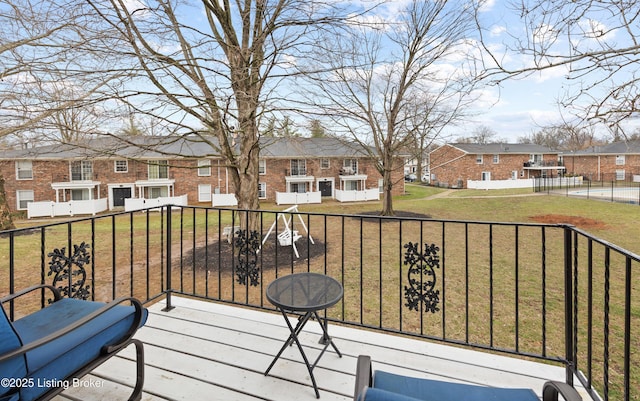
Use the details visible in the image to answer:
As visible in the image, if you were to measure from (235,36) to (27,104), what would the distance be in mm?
3804

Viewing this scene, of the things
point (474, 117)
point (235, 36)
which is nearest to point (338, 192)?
point (474, 117)

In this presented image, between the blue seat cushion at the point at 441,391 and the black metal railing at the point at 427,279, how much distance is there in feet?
2.09

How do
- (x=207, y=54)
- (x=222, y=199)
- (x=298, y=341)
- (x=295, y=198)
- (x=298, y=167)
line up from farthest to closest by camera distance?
(x=298, y=167) → (x=295, y=198) → (x=222, y=199) → (x=207, y=54) → (x=298, y=341)

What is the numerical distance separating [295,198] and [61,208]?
1476 cm

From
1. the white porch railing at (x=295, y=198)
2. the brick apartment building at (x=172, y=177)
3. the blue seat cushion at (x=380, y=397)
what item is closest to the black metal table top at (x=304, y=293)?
the blue seat cushion at (x=380, y=397)

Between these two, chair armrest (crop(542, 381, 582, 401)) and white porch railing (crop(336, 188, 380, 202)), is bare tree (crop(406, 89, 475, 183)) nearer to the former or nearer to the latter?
white porch railing (crop(336, 188, 380, 202))

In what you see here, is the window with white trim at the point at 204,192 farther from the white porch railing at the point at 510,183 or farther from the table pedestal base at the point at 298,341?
the white porch railing at the point at 510,183

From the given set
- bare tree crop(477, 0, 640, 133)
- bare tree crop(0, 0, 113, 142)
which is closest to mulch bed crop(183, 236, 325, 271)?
bare tree crop(0, 0, 113, 142)

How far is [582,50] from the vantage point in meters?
3.33

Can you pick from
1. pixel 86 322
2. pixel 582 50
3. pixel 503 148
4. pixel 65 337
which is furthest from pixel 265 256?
pixel 503 148

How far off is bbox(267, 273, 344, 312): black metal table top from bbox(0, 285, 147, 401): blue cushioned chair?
851 mm

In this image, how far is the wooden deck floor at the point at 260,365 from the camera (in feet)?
6.39

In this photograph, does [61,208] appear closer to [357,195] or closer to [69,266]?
[357,195]

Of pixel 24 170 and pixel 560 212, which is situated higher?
pixel 24 170
